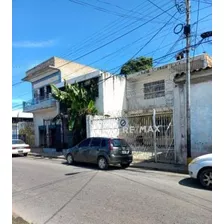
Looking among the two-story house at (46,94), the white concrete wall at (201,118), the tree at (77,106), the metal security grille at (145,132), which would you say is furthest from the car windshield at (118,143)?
the two-story house at (46,94)

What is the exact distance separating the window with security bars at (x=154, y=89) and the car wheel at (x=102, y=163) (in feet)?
34.9

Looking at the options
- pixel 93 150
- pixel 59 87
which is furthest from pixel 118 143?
pixel 59 87

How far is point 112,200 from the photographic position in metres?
7.19

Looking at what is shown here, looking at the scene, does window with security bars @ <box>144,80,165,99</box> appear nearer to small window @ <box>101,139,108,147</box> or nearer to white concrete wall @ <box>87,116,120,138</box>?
white concrete wall @ <box>87,116,120,138</box>

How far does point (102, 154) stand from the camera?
44.1ft

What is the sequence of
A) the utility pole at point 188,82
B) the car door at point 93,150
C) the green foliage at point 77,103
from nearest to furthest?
the utility pole at point 188,82 → the car door at point 93,150 → the green foliage at point 77,103

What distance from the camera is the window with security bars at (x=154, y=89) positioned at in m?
22.6

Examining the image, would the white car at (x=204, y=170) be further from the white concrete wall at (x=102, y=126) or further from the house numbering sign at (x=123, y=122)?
the white concrete wall at (x=102, y=126)

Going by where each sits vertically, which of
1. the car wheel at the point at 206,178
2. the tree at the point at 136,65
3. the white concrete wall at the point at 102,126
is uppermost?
the tree at the point at 136,65

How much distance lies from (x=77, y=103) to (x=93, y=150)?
8.24 m

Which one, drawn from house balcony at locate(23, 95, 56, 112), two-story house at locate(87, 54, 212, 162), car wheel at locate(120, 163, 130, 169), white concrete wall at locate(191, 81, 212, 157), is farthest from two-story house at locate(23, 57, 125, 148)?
white concrete wall at locate(191, 81, 212, 157)

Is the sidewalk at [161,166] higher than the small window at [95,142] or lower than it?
lower
